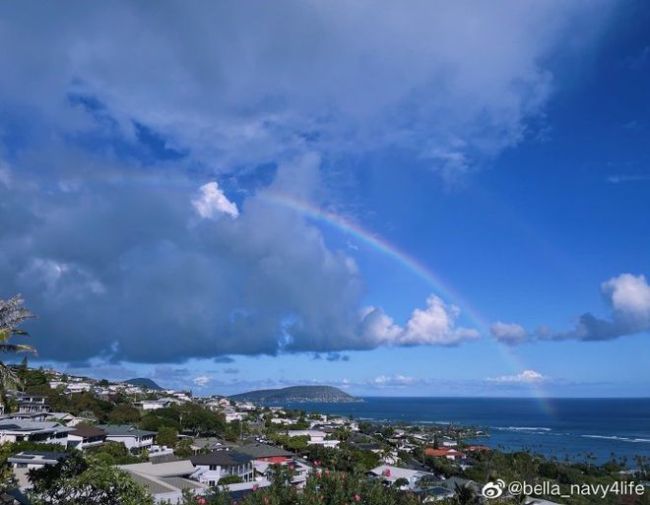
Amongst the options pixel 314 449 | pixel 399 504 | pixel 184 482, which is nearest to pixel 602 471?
pixel 314 449

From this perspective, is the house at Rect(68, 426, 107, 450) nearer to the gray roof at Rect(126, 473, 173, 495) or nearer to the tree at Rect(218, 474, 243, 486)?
the tree at Rect(218, 474, 243, 486)

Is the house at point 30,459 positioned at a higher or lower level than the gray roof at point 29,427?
lower

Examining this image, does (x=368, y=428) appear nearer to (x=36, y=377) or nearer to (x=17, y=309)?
(x=36, y=377)

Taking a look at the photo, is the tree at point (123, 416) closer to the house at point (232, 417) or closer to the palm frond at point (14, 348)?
the house at point (232, 417)

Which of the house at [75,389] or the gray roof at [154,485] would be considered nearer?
the gray roof at [154,485]

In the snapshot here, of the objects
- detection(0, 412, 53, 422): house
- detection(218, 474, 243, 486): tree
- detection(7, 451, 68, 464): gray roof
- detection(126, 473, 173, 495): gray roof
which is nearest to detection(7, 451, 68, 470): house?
detection(7, 451, 68, 464): gray roof

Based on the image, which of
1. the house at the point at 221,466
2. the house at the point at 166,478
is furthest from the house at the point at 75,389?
the house at the point at 166,478
